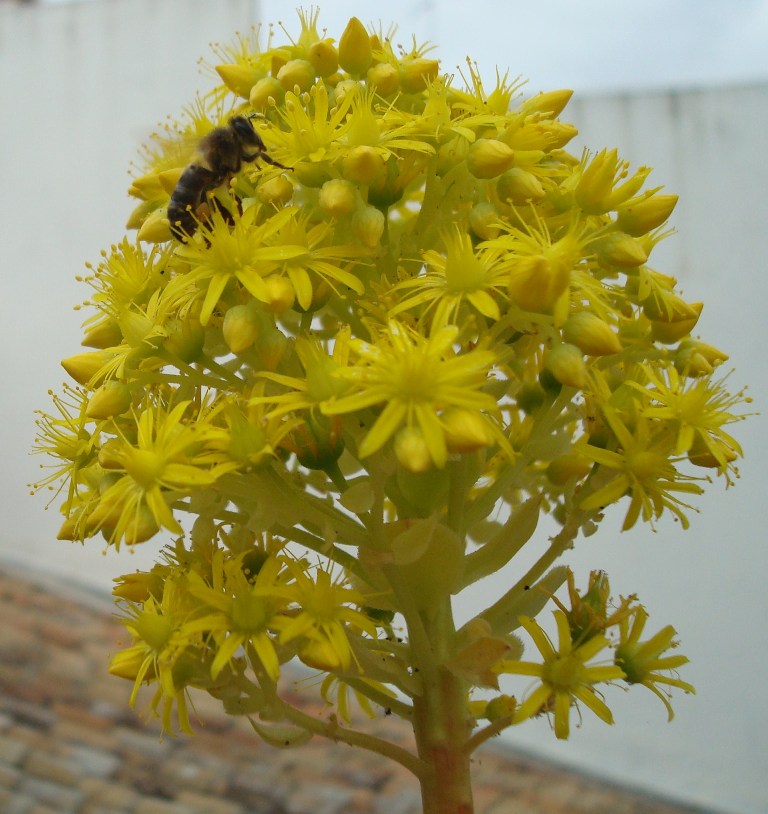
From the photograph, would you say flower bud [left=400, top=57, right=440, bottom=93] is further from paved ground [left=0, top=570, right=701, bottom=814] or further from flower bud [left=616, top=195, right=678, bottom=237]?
paved ground [left=0, top=570, right=701, bottom=814]

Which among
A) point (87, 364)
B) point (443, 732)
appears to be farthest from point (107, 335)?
point (443, 732)

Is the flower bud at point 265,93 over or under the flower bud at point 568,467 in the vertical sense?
over

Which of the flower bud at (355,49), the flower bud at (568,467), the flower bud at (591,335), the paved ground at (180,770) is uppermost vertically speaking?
the flower bud at (355,49)

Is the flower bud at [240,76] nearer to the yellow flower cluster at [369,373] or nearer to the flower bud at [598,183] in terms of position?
the yellow flower cluster at [369,373]

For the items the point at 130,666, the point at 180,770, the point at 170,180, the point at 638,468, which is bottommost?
the point at 180,770

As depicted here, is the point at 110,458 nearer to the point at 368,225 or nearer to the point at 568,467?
the point at 368,225

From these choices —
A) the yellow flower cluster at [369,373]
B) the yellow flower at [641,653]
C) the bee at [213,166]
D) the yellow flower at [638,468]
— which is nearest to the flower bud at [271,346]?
the yellow flower cluster at [369,373]
